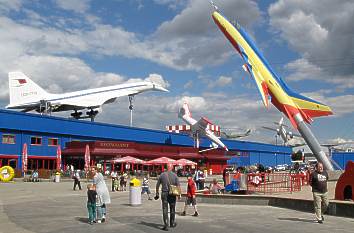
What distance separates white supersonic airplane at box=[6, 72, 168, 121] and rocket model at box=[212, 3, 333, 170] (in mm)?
42990

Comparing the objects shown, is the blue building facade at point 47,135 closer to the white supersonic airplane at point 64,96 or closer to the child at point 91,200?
the white supersonic airplane at point 64,96

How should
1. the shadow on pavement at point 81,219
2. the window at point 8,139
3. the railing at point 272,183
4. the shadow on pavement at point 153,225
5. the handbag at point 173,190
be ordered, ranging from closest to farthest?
the handbag at point 173,190
the shadow on pavement at point 153,225
the shadow on pavement at point 81,219
the railing at point 272,183
the window at point 8,139

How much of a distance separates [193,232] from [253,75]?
20874 millimetres

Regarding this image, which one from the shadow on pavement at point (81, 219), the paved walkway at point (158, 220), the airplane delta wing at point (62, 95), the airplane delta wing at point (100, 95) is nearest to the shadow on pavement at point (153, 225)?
the paved walkway at point (158, 220)

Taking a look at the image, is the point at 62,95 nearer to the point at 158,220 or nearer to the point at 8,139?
the point at 8,139

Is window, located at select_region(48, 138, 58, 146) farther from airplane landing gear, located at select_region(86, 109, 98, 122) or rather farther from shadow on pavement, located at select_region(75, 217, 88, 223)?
shadow on pavement, located at select_region(75, 217, 88, 223)

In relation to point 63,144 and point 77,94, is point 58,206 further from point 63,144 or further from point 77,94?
point 77,94

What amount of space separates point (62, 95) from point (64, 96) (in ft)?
1.14

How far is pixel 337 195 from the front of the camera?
51.9 ft

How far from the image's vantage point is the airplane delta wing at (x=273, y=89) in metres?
29.2

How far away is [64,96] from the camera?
69.2m

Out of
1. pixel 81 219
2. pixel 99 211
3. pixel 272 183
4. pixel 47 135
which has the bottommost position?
pixel 81 219

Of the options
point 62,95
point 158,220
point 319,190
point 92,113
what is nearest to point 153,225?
point 158,220

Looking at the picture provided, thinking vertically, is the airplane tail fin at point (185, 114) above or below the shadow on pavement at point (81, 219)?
above
